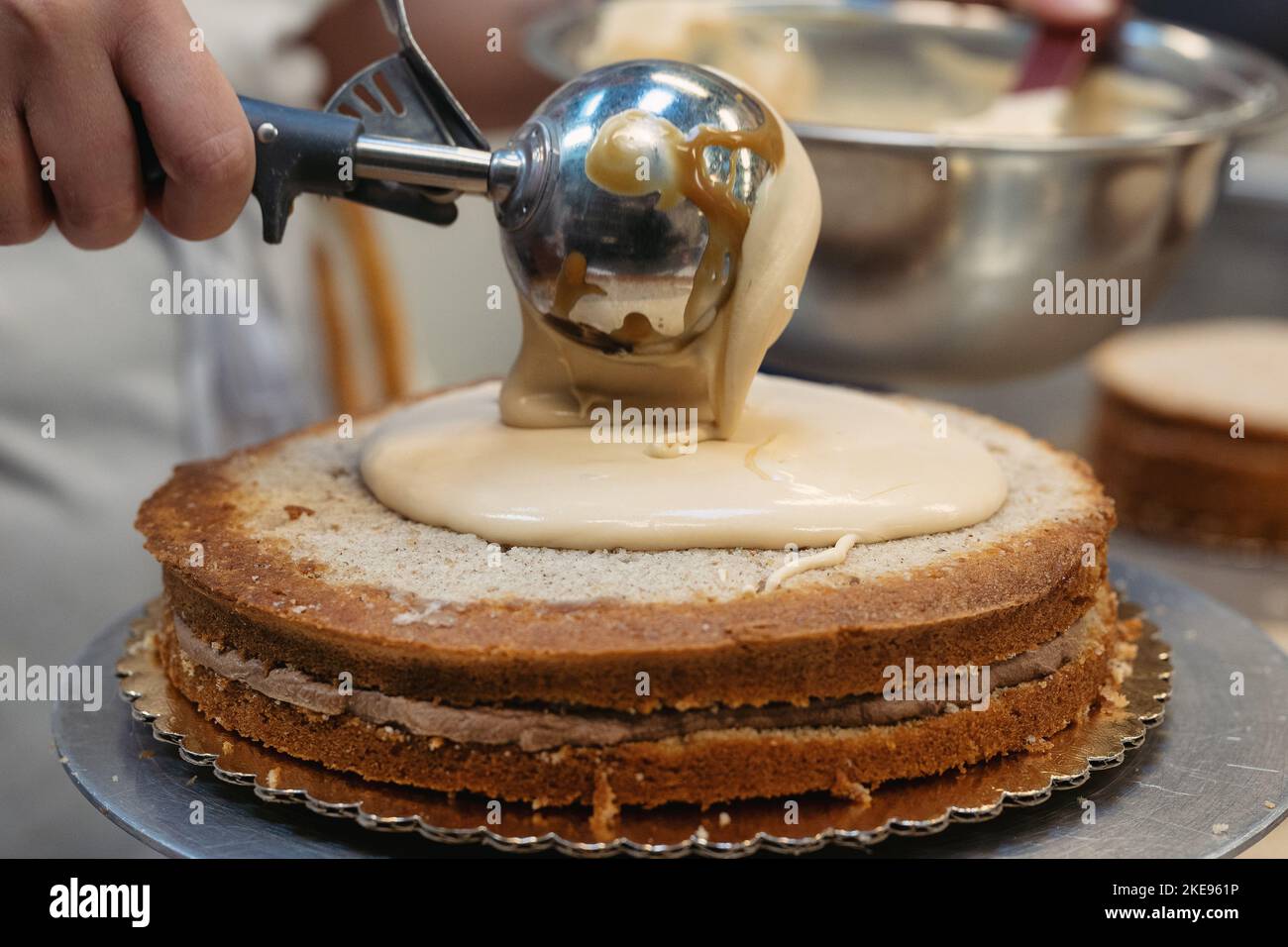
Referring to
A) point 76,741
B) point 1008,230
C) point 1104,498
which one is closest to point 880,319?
point 1008,230

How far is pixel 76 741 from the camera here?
153 cm

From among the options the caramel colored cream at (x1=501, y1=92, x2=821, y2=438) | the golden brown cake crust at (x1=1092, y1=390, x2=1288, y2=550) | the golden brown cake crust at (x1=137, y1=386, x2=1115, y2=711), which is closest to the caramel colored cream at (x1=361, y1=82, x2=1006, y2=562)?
the caramel colored cream at (x1=501, y1=92, x2=821, y2=438)

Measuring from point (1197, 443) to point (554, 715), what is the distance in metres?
2.22

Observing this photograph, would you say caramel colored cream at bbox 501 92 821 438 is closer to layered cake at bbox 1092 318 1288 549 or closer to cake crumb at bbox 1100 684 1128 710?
cake crumb at bbox 1100 684 1128 710

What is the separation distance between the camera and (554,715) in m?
1.35

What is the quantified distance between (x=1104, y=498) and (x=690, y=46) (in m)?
1.27

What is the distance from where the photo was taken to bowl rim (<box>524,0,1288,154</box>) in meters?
2.01

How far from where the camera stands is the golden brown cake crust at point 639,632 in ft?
4.33

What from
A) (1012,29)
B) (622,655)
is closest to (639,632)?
(622,655)

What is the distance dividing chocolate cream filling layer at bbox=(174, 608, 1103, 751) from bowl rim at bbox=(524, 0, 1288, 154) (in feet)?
2.95

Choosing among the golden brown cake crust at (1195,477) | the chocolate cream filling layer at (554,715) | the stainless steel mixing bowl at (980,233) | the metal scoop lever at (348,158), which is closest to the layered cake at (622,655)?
the chocolate cream filling layer at (554,715)
